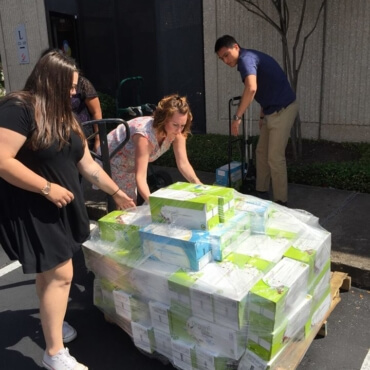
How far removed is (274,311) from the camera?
192 centimetres

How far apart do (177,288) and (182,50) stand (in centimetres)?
649

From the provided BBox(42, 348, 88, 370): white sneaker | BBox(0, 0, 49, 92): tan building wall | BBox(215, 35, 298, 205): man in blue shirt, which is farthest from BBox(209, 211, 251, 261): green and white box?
BBox(0, 0, 49, 92): tan building wall

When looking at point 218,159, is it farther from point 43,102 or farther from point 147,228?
point 43,102

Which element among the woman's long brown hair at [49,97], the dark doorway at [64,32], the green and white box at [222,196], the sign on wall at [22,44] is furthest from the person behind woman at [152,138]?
the sign on wall at [22,44]

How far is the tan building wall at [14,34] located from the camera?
961 cm

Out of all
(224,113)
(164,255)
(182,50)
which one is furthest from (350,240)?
(182,50)

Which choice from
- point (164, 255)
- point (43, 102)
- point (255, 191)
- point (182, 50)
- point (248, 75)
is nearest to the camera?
point (43, 102)

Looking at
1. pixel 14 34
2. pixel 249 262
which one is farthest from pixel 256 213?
pixel 14 34

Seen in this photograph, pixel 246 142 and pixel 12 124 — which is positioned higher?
pixel 12 124

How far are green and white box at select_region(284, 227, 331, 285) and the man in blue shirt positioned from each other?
1.89m

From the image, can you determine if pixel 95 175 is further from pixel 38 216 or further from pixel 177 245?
pixel 177 245

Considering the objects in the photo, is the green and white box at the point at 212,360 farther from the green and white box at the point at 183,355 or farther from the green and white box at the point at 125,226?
the green and white box at the point at 125,226

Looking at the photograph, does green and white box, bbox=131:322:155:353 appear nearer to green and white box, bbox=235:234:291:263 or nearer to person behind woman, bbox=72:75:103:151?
green and white box, bbox=235:234:291:263

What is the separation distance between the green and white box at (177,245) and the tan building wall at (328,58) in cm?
392
